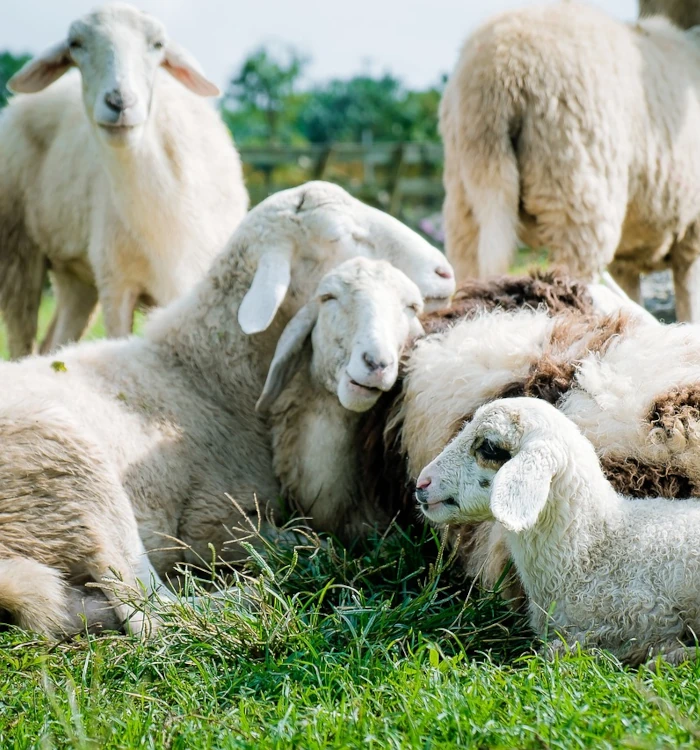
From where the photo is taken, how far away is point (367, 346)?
12.6 feet

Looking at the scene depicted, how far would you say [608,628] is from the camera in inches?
113

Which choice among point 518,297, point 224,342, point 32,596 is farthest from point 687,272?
point 32,596

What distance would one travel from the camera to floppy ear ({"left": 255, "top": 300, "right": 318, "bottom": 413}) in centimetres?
429

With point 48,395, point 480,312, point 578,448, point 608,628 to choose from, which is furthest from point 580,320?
point 48,395

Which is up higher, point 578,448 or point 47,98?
point 47,98

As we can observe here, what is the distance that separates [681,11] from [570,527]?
6.54 meters

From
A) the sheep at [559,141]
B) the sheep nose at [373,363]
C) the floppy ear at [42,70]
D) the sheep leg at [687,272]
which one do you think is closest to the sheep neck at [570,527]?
the sheep nose at [373,363]

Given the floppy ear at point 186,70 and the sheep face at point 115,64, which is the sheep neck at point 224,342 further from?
the floppy ear at point 186,70

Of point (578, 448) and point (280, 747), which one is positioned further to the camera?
point (578, 448)

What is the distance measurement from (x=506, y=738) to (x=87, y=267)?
5355mm

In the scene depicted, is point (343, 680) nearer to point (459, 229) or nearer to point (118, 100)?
point (118, 100)

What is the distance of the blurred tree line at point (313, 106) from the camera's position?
44719 millimetres

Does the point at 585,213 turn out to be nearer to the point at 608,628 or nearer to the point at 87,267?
the point at 87,267

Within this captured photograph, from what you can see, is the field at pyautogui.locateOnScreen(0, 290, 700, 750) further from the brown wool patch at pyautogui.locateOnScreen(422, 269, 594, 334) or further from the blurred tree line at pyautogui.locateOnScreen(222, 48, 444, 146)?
the blurred tree line at pyautogui.locateOnScreen(222, 48, 444, 146)
